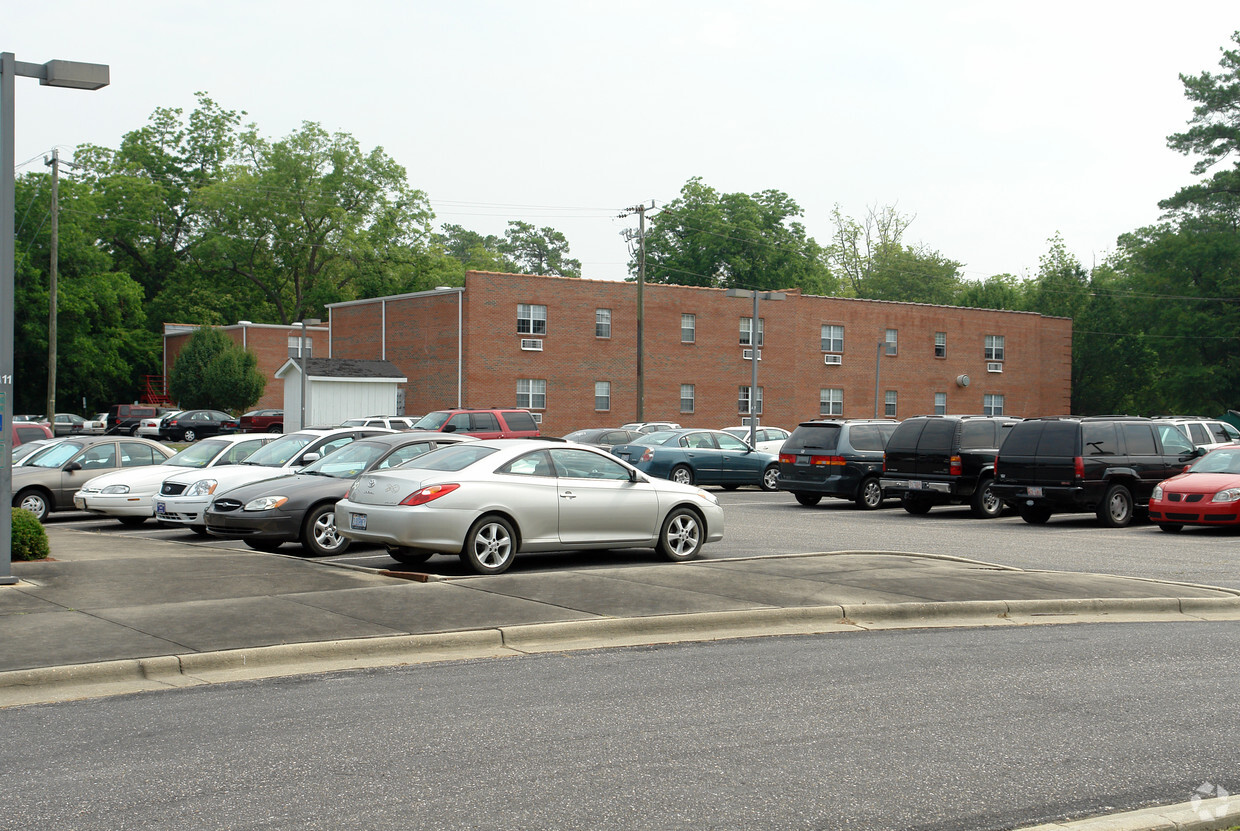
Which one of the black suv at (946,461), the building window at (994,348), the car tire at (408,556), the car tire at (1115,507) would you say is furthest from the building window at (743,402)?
the car tire at (408,556)

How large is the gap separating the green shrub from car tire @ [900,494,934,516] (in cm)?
1546

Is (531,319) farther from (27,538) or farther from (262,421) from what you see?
(27,538)

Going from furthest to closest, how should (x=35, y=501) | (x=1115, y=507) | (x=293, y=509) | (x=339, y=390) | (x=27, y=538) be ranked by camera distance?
(x=339, y=390), (x=1115, y=507), (x=35, y=501), (x=293, y=509), (x=27, y=538)

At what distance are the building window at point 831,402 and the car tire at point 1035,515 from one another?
38.1 m

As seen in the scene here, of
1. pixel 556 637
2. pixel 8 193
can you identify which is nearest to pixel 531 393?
pixel 8 193

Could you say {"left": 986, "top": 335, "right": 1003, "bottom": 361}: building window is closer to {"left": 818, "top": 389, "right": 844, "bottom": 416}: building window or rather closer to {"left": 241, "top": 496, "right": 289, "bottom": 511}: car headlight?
{"left": 818, "top": 389, "right": 844, "bottom": 416}: building window

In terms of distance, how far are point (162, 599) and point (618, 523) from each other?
16.9 feet

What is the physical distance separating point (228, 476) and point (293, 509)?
10.7 feet

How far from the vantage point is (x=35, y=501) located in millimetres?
19672

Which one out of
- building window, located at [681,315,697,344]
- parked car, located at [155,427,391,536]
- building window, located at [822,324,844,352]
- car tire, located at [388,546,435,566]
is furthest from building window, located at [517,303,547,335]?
car tire, located at [388,546,435,566]

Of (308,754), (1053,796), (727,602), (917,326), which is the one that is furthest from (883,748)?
(917,326)

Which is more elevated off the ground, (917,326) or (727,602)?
(917,326)

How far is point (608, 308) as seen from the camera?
52.7m

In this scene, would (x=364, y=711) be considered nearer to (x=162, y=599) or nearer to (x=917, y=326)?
(x=162, y=599)
